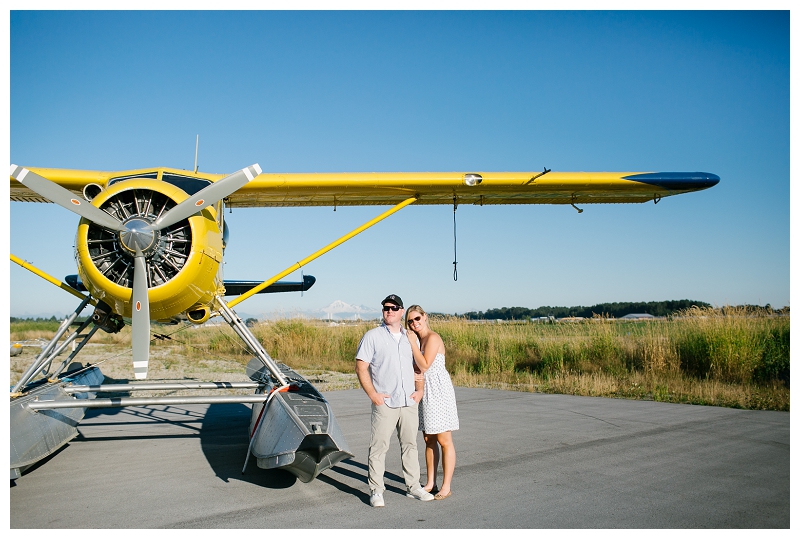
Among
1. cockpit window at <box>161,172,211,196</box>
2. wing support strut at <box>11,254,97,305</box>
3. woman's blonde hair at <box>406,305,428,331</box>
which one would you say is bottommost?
woman's blonde hair at <box>406,305,428,331</box>

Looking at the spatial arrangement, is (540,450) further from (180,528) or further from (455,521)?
(180,528)

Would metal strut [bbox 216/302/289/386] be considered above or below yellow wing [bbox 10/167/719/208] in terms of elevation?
below

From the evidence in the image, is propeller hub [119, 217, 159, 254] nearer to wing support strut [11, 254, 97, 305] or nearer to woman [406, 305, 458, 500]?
wing support strut [11, 254, 97, 305]

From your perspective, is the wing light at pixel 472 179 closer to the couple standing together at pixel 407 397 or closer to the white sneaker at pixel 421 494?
the couple standing together at pixel 407 397

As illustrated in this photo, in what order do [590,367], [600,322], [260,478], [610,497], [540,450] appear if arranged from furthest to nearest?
[600,322]
[590,367]
[540,450]
[260,478]
[610,497]

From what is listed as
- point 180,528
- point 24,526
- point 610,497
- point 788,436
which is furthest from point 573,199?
point 24,526

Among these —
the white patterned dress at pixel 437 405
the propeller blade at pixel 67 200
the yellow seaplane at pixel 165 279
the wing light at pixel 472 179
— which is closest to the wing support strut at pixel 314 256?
the yellow seaplane at pixel 165 279

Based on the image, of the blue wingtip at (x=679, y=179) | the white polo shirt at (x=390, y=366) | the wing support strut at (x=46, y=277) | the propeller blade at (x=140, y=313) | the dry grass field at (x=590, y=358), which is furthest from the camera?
the dry grass field at (x=590, y=358)

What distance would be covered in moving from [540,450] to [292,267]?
3139 mm

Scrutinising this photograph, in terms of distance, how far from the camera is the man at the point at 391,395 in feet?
12.7

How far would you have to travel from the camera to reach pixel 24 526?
11.2 ft

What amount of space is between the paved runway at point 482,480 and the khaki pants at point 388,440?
0.56ft

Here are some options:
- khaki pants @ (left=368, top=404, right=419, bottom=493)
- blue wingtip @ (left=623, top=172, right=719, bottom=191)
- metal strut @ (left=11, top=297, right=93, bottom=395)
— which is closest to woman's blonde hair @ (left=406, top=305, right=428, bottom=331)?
khaki pants @ (left=368, top=404, right=419, bottom=493)

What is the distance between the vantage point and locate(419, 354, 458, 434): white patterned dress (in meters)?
3.98
